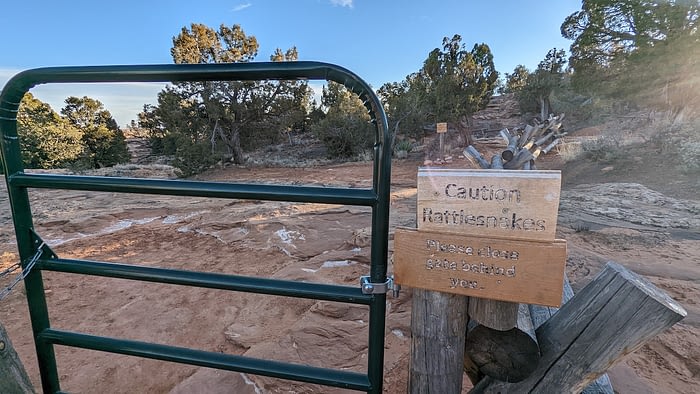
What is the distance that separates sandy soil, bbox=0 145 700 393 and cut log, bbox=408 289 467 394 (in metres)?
1.07

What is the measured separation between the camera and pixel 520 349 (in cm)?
103

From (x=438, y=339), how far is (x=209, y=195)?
33.9 inches

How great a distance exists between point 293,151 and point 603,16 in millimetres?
14474

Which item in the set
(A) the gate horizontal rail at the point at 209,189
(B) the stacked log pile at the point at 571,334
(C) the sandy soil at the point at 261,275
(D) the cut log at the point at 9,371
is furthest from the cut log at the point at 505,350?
(D) the cut log at the point at 9,371

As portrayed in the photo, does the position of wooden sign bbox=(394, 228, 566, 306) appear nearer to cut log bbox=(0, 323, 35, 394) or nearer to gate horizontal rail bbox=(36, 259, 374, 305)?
gate horizontal rail bbox=(36, 259, 374, 305)

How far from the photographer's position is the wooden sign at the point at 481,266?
87 cm

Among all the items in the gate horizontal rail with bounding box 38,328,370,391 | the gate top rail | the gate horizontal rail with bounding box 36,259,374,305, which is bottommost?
the gate horizontal rail with bounding box 38,328,370,391

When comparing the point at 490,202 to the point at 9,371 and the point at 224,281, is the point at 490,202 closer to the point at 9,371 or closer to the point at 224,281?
the point at 224,281

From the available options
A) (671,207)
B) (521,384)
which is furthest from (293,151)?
(521,384)

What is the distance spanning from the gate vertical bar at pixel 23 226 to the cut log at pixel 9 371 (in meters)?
0.30

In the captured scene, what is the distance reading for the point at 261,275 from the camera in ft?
12.2

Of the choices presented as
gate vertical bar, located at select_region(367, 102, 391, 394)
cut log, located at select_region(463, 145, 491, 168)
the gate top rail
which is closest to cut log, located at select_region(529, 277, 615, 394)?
gate vertical bar, located at select_region(367, 102, 391, 394)

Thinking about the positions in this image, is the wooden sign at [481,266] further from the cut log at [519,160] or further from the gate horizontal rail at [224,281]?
the cut log at [519,160]

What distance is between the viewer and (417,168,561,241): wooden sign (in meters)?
0.85
